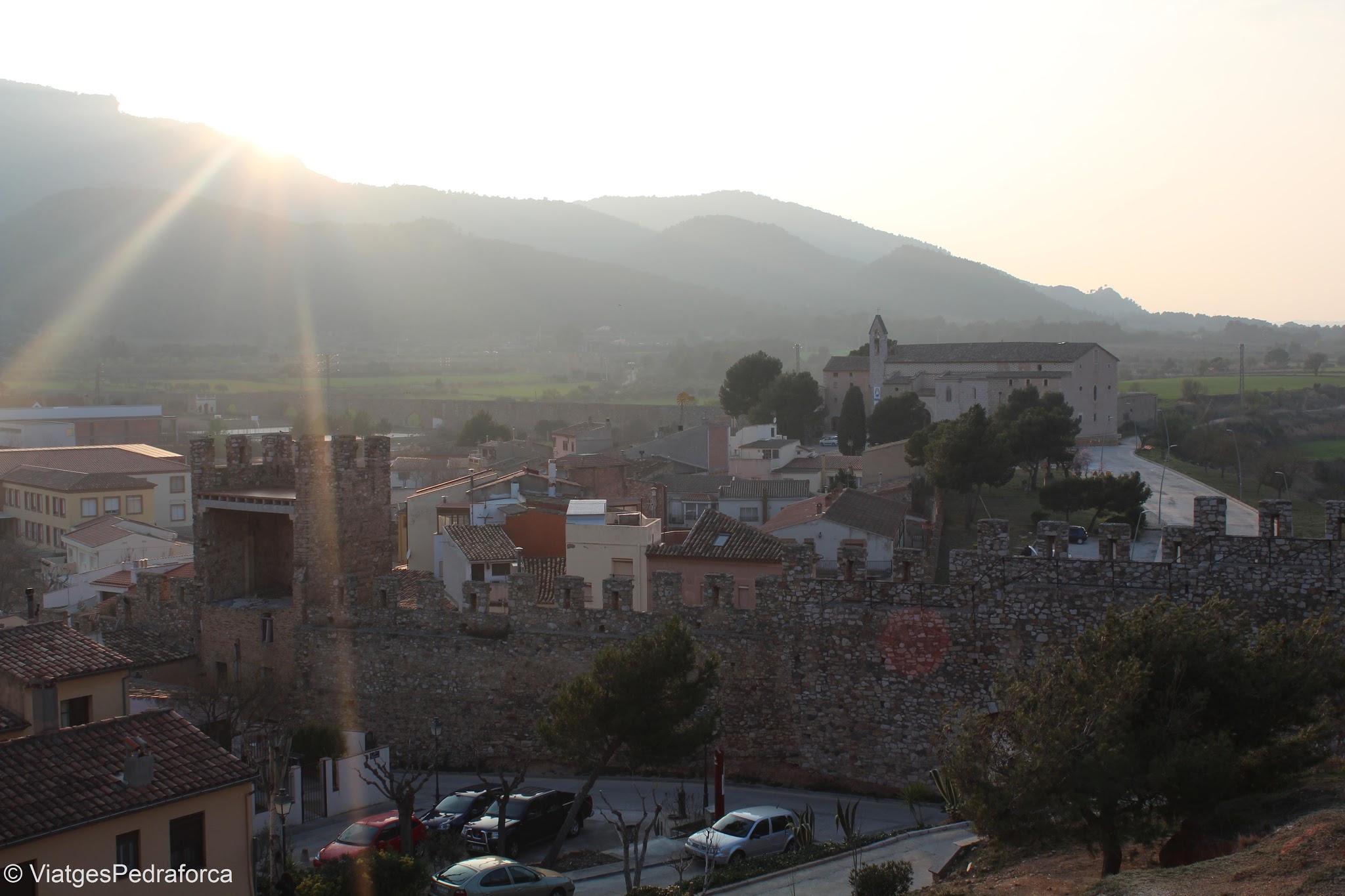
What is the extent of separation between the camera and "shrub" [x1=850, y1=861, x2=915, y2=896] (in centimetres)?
1064

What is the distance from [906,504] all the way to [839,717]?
20696mm

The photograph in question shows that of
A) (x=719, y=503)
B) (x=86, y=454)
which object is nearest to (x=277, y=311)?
(x=86, y=454)

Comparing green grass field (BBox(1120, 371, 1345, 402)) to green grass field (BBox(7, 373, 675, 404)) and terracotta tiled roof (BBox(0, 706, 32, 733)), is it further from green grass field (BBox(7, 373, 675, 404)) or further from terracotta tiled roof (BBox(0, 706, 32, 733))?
terracotta tiled roof (BBox(0, 706, 32, 733))

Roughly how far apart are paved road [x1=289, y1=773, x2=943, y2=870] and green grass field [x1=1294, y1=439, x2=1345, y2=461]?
39617 mm

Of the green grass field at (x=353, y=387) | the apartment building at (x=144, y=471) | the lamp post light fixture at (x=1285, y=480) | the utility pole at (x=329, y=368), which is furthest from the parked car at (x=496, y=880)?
the green grass field at (x=353, y=387)

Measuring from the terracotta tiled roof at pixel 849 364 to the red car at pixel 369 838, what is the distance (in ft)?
194

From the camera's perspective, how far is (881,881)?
1068 centimetres

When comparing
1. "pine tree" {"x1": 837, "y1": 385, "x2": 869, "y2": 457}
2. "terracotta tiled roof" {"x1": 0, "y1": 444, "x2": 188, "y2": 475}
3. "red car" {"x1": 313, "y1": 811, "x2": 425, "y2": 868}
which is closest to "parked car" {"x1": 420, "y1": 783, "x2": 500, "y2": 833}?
"red car" {"x1": 313, "y1": 811, "x2": 425, "y2": 868}

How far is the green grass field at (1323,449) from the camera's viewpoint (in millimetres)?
47719

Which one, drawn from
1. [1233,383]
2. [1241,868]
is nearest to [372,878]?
[1241,868]

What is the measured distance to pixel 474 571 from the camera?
21.7m

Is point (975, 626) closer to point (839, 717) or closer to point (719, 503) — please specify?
point (839, 717)

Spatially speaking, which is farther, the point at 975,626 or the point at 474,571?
the point at 474,571

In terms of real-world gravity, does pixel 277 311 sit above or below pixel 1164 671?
above
